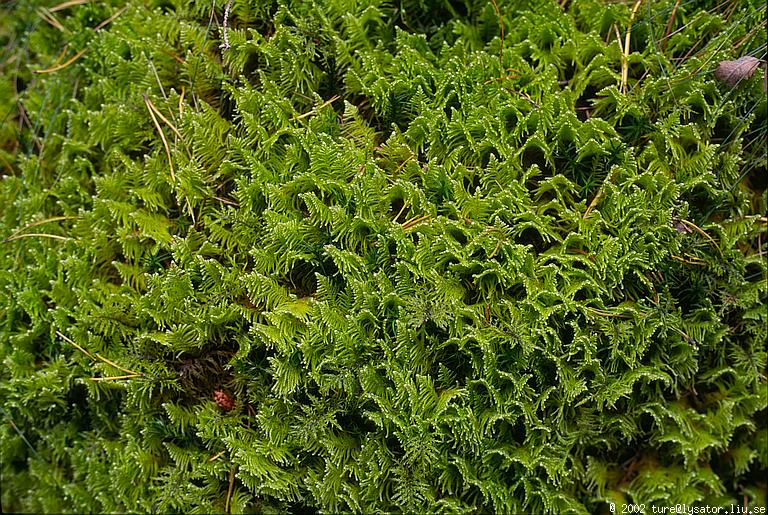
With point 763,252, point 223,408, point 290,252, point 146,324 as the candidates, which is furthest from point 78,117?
point 763,252

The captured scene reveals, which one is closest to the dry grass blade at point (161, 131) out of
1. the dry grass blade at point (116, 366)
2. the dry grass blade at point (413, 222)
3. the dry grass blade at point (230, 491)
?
the dry grass blade at point (116, 366)

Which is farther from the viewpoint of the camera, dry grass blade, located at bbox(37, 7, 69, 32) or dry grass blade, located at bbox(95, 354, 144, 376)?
dry grass blade, located at bbox(37, 7, 69, 32)

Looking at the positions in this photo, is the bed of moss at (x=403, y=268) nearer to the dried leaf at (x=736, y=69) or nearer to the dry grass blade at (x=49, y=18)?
the dried leaf at (x=736, y=69)

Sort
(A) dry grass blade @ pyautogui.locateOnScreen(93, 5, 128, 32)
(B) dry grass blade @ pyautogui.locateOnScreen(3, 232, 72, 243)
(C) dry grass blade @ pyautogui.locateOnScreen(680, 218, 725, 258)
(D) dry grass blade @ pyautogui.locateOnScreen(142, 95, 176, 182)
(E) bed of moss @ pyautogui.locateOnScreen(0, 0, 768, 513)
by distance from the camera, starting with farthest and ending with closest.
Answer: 1. (A) dry grass blade @ pyautogui.locateOnScreen(93, 5, 128, 32)
2. (B) dry grass blade @ pyautogui.locateOnScreen(3, 232, 72, 243)
3. (D) dry grass blade @ pyautogui.locateOnScreen(142, 95, 176, 182)
4. (C) dry grass blade @ pyautogui.locateOnScreen(680, 218, 725, 258)
5. (E) bed of moss @ pyautogui.locateOnScreen(0, 0, 768, 513)

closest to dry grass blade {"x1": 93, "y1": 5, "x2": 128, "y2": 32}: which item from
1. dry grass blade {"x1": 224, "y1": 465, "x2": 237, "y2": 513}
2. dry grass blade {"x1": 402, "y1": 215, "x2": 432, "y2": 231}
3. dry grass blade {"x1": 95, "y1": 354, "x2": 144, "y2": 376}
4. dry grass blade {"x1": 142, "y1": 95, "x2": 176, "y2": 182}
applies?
dry grass blade {"x1": 142, "y1": 95, "x2": 176, "y2": 182}

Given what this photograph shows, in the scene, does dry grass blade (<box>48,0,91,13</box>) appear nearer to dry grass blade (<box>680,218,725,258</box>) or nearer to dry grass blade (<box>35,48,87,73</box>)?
dry grass blade (<box>35,48,87,73</box>)

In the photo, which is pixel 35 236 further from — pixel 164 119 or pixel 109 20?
pixel 109 20
